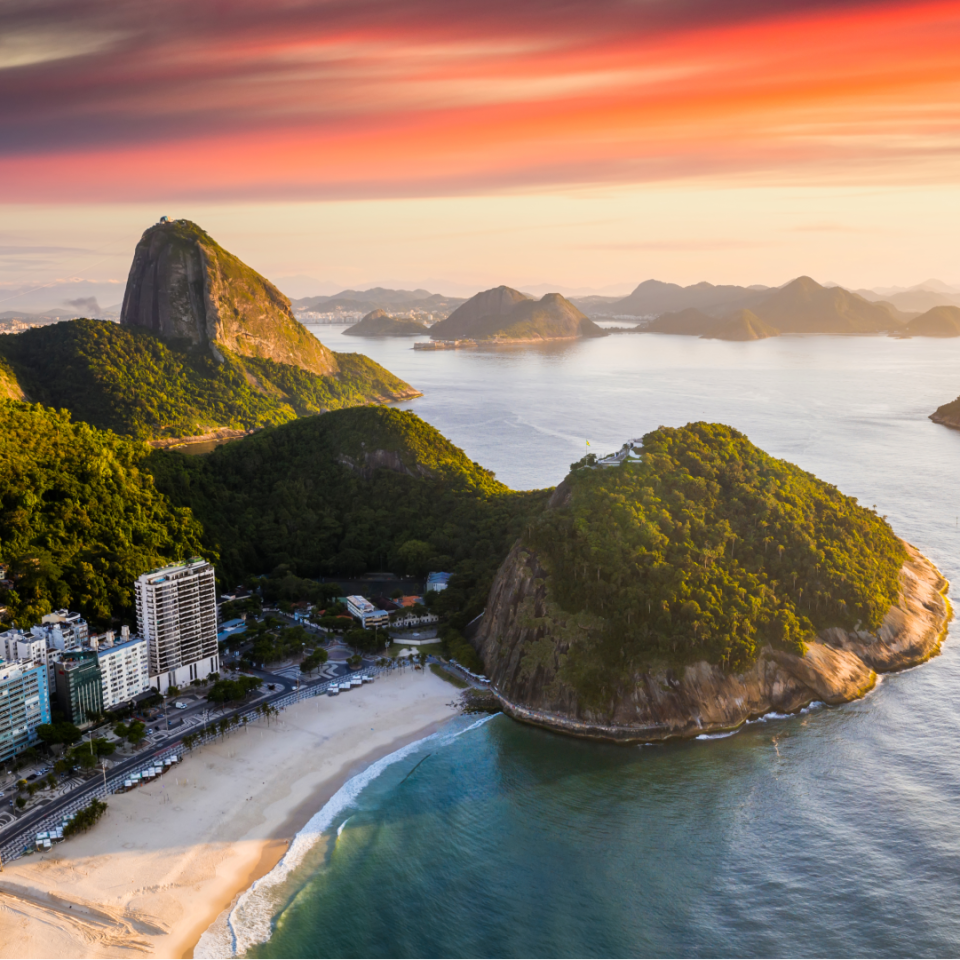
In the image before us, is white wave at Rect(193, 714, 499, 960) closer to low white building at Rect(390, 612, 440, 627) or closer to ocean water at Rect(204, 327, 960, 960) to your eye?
ocean water at Rect(204, 327, 960, 960)

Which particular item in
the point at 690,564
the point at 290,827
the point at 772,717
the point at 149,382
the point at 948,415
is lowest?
the point at 290,827

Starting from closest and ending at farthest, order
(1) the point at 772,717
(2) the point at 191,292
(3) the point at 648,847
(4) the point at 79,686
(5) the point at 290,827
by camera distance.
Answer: (3) the point at 648,847
(5) the point at 290,827
(4) the point at 79,686
(1) the point at 772,717
(2) the point at 191,292

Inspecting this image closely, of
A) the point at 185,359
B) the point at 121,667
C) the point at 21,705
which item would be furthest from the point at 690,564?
the point at 185,359

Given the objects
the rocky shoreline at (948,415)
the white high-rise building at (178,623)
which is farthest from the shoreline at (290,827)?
the rocky shoreline at (948,415)

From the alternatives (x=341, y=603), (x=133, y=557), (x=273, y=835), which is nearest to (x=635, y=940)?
(x=273, y=835)

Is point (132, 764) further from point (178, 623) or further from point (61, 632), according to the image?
point (61, 632)

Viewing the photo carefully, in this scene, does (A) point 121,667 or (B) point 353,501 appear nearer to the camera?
(A) point 121,667

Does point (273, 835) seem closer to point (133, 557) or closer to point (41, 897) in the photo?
point (41, 897)
